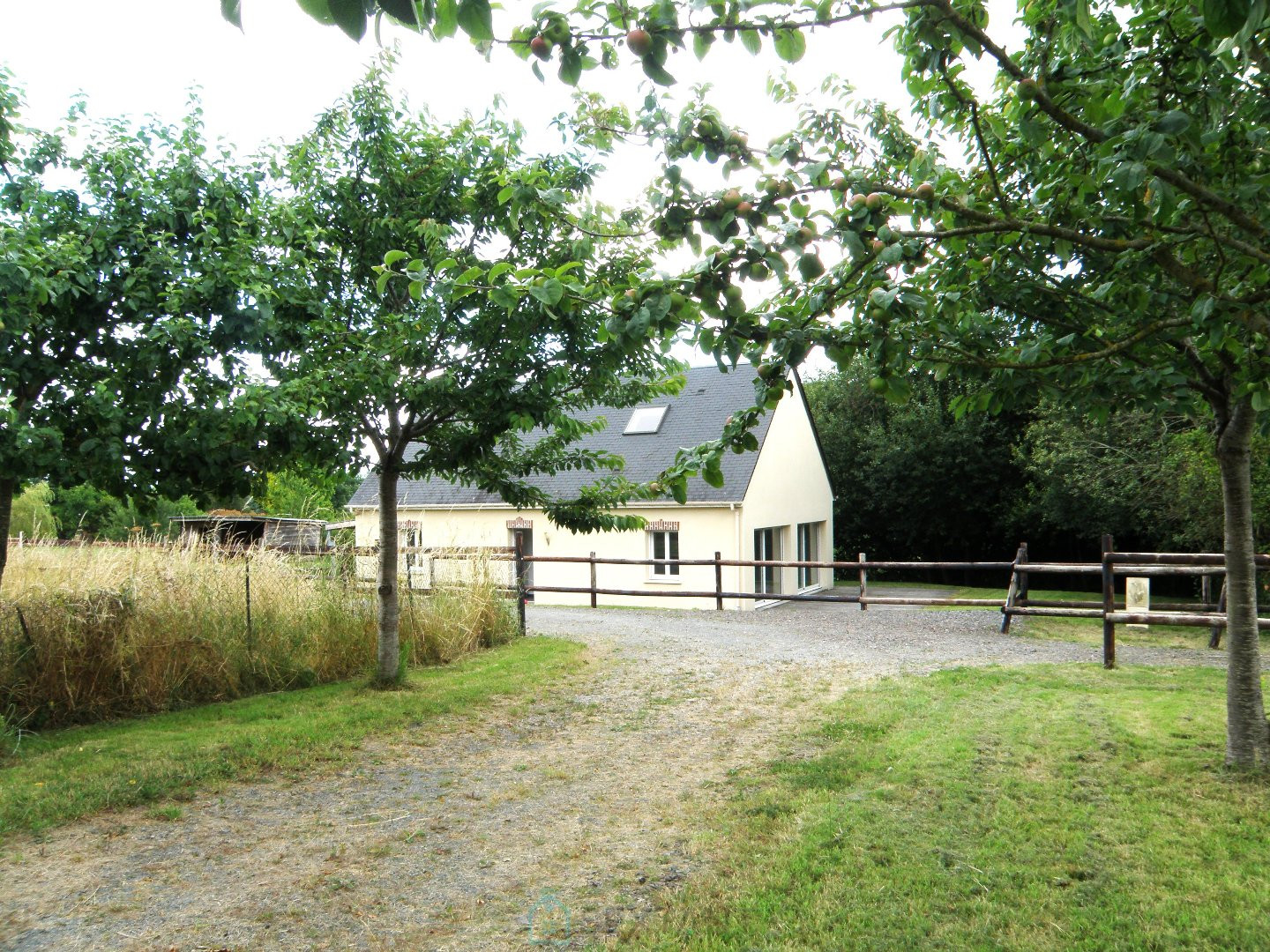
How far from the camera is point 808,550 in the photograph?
82.7 feet

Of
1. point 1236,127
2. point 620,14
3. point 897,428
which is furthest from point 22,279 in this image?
point 897,428

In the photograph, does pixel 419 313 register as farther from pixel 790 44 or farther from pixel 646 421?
pixel 646 421

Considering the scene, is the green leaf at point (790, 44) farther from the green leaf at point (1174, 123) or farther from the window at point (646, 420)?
the window at point (646, 420)

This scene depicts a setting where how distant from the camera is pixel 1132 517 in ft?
78.0

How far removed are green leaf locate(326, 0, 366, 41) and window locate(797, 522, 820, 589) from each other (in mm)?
22459

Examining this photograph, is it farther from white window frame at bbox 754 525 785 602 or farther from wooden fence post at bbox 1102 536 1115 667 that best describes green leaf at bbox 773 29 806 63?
white window frame at bbox 754 525 785 602

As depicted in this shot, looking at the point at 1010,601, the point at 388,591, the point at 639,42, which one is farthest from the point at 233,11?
the point at 1010,601

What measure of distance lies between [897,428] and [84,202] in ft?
84.5

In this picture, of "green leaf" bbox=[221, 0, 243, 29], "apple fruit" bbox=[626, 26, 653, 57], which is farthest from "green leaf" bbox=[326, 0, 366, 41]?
"apple fruit" bbox=[626, 26, 653, 57]

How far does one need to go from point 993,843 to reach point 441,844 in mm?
2843

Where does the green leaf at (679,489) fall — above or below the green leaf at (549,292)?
below

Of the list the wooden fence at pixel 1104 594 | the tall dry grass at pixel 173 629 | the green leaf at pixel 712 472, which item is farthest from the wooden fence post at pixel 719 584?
the green leaf at pixel 712 472

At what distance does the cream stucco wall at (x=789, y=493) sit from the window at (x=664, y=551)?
1.73m

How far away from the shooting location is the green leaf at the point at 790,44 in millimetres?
3174
